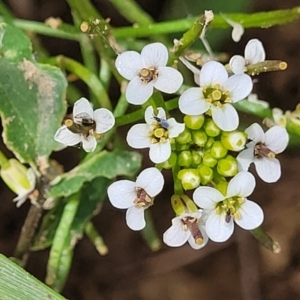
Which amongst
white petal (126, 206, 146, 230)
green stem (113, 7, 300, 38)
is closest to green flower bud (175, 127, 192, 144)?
white petal (126, 206, 146, 230)

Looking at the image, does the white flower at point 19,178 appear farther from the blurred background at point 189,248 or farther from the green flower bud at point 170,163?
the blurred background at point 189,248

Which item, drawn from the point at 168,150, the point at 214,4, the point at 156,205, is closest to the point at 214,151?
the point at 168,150

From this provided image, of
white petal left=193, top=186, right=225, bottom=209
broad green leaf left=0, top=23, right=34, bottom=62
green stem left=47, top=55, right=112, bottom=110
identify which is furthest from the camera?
green stem left=47, top=55, right=112, bottom=110

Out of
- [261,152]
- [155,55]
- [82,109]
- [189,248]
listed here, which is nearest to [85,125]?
[82,109]

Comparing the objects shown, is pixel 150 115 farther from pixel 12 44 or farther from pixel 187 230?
pixel 12 44

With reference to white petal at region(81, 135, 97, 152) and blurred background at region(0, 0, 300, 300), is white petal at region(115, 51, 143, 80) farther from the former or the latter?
blurred background at region(0, 0, 300, 300)

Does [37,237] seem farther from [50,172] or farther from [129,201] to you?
[129,201]

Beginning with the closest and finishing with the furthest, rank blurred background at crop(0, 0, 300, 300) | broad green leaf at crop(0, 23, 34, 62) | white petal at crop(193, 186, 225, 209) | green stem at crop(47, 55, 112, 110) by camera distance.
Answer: white petal at crop(193, 186, 225, 209) < broad green leaf at crop(0, 23, 34, 62) < green stem at crop(47, 55, 112, 110) < blurred background at crop(0, 0, 300, 300)
